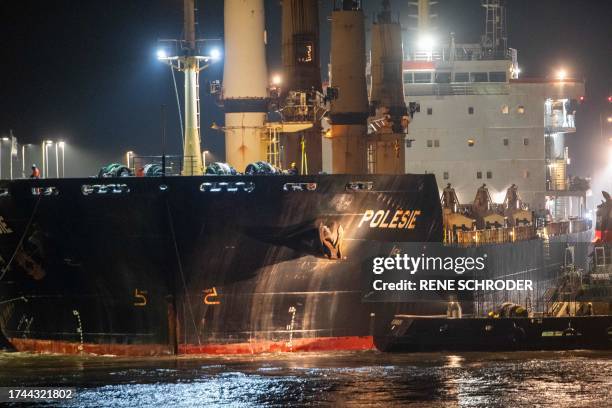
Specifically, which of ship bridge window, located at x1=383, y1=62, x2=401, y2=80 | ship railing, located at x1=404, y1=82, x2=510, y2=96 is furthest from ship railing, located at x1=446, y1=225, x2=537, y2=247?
ship railing, located at x1=404, y1=82, x2=510, y2=96

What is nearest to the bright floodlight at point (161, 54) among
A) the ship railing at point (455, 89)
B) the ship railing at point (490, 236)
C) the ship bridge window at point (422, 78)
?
the ship railing at point (490, 236)

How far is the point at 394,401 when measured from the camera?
2467cm

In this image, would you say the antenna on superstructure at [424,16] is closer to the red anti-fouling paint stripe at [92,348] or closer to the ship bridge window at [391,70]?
the ship bridge window at [391,70]

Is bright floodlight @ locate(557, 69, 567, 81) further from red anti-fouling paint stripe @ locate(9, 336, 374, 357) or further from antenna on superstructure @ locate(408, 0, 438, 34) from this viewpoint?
red anti-fouling paint stripe @ locate(9, 336, 374, 357)

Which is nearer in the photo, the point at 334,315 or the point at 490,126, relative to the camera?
the point at 334,315

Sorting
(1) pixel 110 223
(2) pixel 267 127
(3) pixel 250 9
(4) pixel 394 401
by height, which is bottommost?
(4) pixel 394 401

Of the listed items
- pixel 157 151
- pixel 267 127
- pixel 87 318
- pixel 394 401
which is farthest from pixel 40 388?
pixel 157 151

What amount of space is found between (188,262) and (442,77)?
2270cm

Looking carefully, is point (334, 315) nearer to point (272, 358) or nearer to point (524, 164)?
point (272, 358)

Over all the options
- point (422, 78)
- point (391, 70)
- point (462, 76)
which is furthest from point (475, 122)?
point (391, 70)

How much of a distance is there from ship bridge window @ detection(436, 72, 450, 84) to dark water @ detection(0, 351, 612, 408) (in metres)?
20.2

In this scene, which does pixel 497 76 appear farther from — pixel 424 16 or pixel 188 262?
pixel 188 262

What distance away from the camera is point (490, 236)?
3741cm

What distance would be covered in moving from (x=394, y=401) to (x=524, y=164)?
26090mm
